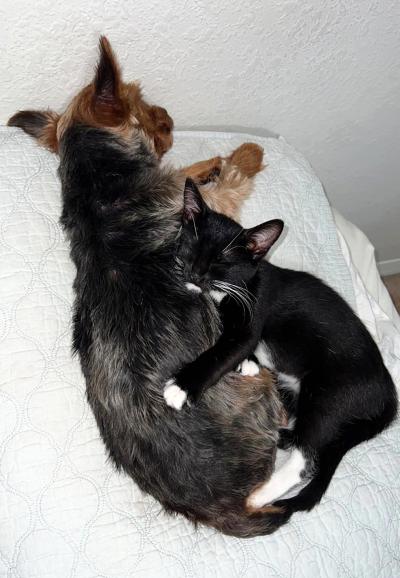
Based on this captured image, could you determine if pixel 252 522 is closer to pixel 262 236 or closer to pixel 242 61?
pixel 262 236

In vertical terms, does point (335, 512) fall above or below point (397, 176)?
below

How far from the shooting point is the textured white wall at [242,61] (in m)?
2.15

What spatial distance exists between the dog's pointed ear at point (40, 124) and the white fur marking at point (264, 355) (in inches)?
47.2

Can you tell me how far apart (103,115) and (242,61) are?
70cm

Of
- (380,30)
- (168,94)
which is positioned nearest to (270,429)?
(168,94)

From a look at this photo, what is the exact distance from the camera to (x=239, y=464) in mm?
1927

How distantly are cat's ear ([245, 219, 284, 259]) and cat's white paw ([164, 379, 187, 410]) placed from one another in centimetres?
55

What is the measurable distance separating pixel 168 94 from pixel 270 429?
1.53 m

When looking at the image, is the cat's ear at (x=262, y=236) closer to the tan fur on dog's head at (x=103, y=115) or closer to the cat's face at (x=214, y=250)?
the cat's face at (x=214, y=250)

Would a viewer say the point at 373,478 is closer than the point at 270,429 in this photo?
No

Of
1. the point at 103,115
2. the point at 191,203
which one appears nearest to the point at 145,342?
the point at 191,203

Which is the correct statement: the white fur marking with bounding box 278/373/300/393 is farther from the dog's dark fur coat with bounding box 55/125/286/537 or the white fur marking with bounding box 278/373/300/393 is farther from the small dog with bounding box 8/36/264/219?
the small dog with bounding box 8/36/264/219

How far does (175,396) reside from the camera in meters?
1.86

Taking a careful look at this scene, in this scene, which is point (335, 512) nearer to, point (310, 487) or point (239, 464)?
point (310, 487)
